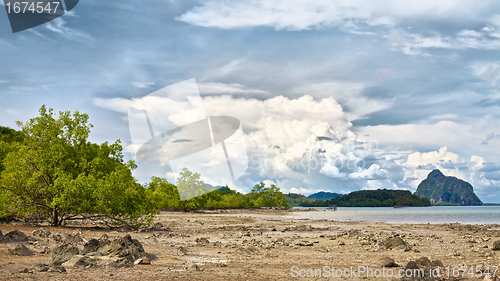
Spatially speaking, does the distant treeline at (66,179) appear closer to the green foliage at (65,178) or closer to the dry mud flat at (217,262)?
the green foliage at (65,178)

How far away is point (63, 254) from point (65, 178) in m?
14.0

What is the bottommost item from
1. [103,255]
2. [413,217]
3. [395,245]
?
[413,217]

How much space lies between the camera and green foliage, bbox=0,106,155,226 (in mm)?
23156

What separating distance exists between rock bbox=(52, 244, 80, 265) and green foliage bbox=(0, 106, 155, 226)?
12.3 metres

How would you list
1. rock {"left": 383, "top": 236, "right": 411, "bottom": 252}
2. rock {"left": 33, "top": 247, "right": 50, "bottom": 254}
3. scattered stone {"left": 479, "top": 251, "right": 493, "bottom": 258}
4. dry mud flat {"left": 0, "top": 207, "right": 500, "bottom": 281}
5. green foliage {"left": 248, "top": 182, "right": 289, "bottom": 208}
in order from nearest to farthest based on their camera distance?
dry mud flat {"left": 0, "top": 207, "right": 500, "bottom": 281} < rock {"left": 33, "top": 247, "right": 50, "bottom": 254} < scattered stone {"left": 479, "top": 251, "right": 493, "bottom": 258} < rock {"left": 383, "top": 236, "right": 411, "bottom": 252} < green foliage {"left": 248, "top": 182, "right": 289, "bottom": 208}

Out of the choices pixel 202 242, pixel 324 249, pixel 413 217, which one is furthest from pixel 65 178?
pixel 413 217

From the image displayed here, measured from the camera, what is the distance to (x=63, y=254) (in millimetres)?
11086

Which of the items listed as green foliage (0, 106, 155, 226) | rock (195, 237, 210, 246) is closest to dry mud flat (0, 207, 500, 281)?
rock (195, 237, 210, 246)

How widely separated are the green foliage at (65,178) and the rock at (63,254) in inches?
485

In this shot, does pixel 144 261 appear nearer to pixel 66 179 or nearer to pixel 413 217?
pixel 66 179

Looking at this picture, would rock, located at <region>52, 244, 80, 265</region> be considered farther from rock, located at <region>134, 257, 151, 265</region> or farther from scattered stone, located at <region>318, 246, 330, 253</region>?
scattered stone, located at <region>318, 246, 330, 253</region>

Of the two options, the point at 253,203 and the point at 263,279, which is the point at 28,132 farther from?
the point at 253,203

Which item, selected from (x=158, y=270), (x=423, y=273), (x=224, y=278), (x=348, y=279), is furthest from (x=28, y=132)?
(x=423, y=273)

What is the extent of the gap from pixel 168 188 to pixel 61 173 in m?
74.2
